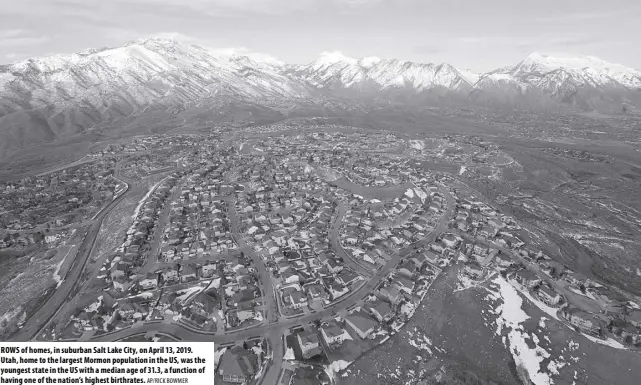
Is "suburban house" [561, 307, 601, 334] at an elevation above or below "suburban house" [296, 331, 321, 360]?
above

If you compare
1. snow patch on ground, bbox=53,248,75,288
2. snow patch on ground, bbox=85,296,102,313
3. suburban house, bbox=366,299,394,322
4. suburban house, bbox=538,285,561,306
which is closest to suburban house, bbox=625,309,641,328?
suburban house, bbox=538,285,561,306

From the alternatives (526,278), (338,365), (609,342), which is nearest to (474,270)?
(526,278)

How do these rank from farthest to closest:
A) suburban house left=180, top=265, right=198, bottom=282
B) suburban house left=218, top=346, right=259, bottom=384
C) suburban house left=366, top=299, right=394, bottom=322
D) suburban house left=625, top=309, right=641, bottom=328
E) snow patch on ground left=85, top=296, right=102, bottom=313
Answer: suburban house left=180, top=265, right=198, bottom=282, snow patch on ground left=85, top=296, right=102, bottom=313, suburban house left=625, top=309, right=641, bottom=328, suburban house left=366, top=299, right=394, bottom=322, suburban house left=218, top=346, right=259, bottom=384

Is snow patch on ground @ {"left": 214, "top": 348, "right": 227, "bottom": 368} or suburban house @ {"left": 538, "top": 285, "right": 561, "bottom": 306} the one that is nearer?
snow patch on ground @ {"left": 214, "top": 348, "right": 227, "bottom": 368}

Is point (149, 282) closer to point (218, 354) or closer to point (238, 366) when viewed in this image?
point (218, 354)

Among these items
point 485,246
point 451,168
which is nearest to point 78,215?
point 485,246

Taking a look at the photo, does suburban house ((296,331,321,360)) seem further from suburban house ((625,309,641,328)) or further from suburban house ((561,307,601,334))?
suburban house ((625,309,641,328))

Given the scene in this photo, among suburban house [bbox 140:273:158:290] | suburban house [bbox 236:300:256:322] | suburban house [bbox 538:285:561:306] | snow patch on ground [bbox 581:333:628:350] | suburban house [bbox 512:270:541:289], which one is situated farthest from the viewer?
suburban house [bbox 512:270:541:289]

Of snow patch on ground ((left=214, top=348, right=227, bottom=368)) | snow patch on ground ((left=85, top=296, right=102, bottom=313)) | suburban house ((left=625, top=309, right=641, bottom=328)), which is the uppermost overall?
suburban house ((left=625, top=309, right=641, bottom=328))
